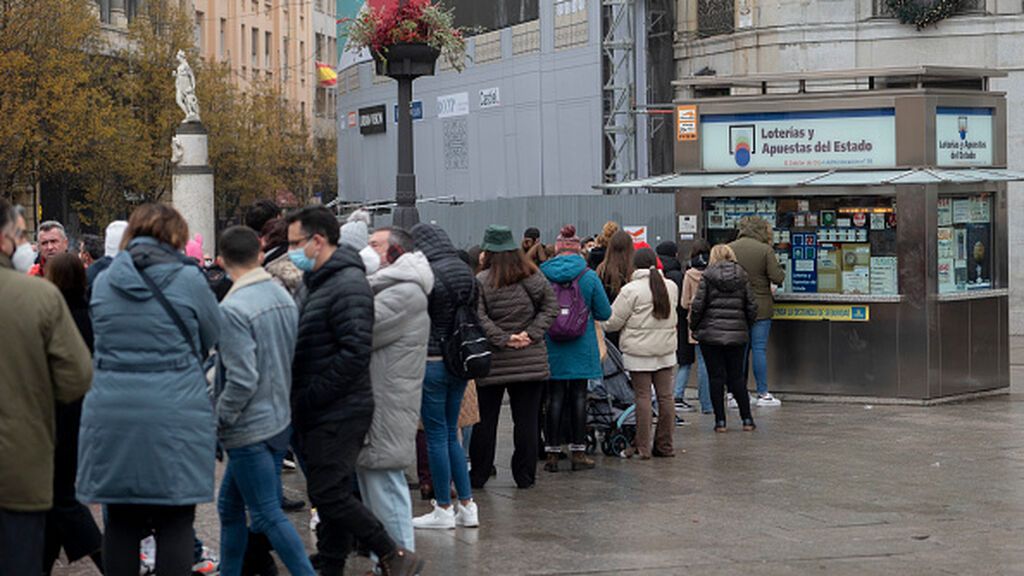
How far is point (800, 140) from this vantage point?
17203 millimetres

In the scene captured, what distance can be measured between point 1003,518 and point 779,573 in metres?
2.27

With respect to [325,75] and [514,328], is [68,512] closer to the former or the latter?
[514,328]

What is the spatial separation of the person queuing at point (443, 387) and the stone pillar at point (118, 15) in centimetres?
5285

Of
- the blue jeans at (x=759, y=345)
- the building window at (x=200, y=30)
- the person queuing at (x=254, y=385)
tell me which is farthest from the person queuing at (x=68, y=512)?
the building window at (x=200, y=30)

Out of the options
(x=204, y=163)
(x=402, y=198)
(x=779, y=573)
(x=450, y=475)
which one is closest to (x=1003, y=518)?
(x=779, y=573)

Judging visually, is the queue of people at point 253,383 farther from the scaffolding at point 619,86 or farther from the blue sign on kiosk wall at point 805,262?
the scaffolding at point 619,86

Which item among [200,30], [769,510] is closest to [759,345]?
[769,510]

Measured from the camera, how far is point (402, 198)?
18906 millimetres

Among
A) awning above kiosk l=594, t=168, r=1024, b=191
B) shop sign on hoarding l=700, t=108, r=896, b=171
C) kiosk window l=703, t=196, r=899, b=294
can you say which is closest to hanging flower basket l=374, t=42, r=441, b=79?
awning above kiosk l=594, t=168, r=1024, b=191

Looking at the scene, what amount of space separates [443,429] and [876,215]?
8.05 metres

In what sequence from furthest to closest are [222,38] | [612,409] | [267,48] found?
[267,48]
[222,38]
[612,409]

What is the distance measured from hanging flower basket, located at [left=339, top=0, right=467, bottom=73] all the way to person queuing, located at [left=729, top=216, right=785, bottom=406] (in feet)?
12.5

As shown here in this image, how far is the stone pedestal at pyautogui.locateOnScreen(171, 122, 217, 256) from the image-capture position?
37.7m

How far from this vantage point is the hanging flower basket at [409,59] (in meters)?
18.0
